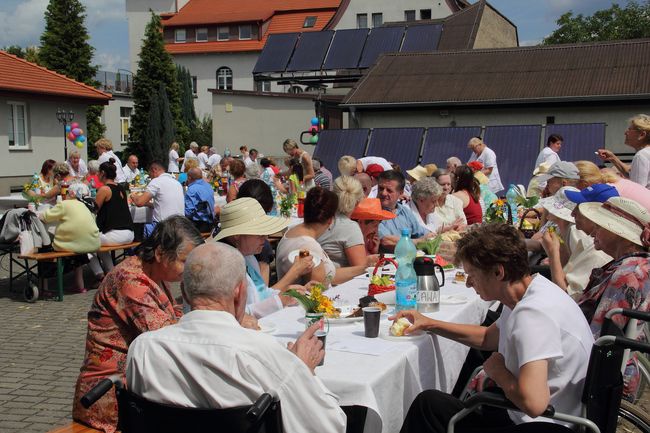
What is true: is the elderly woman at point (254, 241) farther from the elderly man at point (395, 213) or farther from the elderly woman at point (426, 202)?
the elderly woman at point (426, 202)

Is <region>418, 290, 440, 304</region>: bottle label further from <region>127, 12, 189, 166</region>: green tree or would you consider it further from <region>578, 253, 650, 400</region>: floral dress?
<region>127, 12, 189, 166</region>: green tree

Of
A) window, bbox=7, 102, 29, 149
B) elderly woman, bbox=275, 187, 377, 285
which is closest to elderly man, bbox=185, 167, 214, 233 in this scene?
elderly woman, bbox=275, 187, 377, 285

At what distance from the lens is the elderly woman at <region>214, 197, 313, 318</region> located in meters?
4.51

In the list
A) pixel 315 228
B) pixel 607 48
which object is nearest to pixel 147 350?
pixel 315 228

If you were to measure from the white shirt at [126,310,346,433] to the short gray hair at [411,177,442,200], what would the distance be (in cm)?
552

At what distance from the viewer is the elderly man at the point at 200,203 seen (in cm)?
1096

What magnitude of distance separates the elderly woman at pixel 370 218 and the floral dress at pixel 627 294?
2819 mm

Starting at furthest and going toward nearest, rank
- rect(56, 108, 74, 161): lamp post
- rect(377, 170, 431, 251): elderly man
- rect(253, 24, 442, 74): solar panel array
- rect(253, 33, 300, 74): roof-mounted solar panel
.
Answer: rect(56, 108, 74, 161): lamp post < rect(253, 33, 300, 74): roof-mounted solar panel < rect(253, 24, 442, 74): solar panel array < rect(377, 170, 431, 251): elderly man

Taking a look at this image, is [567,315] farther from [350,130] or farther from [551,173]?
[350,130]

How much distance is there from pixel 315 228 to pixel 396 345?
6.85ft

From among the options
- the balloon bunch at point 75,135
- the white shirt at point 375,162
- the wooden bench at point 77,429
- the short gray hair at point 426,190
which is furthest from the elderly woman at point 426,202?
the balloon bunch at point 75,135

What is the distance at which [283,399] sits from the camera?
248 centimetres

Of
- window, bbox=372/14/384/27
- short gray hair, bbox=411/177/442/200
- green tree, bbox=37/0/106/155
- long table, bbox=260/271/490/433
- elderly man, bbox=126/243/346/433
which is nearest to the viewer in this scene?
elderly man, bbox=126/243/346/433

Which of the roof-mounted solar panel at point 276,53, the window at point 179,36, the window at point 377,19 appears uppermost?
the window at point 179,36
